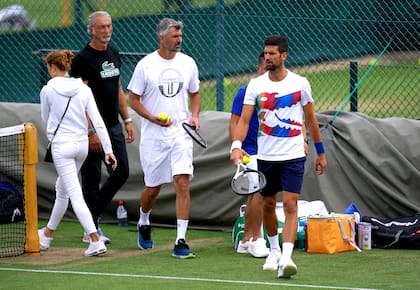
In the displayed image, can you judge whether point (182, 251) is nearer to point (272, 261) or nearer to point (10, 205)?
point (272, 261)

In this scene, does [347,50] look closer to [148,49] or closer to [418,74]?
[418,74]

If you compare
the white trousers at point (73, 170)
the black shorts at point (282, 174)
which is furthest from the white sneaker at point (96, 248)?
the black shorts at point (282, 174)

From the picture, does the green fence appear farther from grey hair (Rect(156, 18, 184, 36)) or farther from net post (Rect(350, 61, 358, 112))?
grey hair (Rect(156, 18, 184, 36))

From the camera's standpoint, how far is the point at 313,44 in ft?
39.4

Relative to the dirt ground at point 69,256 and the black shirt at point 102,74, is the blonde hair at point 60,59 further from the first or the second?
the dirt ground at point 69,256

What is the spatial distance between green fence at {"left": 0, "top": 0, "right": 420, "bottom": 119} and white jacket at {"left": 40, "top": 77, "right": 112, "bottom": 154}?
117 inches

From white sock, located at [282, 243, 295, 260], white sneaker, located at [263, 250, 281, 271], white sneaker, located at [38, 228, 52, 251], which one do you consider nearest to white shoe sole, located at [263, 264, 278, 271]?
white sneaker, located at [263, 250, 281, 271]

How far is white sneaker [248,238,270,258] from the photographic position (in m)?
9.49

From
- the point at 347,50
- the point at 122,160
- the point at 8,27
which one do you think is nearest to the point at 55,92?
the point at 122,160

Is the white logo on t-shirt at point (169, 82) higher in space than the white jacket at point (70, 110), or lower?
higher

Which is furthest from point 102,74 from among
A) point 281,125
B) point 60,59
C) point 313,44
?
point 313,44

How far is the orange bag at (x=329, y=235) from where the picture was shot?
9.66 m

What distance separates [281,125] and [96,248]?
6.93ft

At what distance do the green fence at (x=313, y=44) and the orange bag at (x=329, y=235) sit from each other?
97.0 inches
